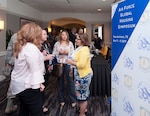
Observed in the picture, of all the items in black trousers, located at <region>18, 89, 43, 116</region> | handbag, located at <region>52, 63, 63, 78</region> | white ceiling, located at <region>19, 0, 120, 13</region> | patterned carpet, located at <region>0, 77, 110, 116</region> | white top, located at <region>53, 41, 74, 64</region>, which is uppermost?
white ceiling, located at <region>19, 0, 120, 13</region>

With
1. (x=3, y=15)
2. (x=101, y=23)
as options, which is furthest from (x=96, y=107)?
(x=101, y=23)

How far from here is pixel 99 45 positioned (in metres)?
7.43

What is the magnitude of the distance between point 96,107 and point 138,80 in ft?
A: 6.43

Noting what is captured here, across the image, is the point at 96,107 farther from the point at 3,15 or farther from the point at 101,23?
the point at 101,23

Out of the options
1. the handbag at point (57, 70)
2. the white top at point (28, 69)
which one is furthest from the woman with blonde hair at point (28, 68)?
the handbag at point (57, 70)

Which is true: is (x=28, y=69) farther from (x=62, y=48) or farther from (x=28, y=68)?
(x=62, y=48)

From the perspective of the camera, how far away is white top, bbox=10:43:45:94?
1.75 metres

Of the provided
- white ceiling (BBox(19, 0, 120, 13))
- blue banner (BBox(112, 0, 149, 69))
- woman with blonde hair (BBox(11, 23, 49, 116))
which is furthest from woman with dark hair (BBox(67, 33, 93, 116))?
white ceiling (BBox(19, 0, 120, 13))

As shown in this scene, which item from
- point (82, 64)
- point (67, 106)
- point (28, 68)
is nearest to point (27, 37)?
point (28, 68)

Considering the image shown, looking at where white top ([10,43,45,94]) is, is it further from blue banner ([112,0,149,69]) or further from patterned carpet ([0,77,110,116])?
patterned carpet ([0,77,110,116])

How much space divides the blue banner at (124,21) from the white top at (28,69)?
2.90 ft

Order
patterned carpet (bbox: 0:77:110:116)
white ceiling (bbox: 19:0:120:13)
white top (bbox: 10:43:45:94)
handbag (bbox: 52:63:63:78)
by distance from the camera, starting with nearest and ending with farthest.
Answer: white top (bbox: 10:43:45:94)
handbag (bbox: 52:63:63:78)
patterned carpet (bbox: 0:77:110:116)
white ceiling (bbox: 19:0:120:13)

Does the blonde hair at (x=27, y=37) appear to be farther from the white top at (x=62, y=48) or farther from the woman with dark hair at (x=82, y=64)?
the white top at (x=62, y=48)

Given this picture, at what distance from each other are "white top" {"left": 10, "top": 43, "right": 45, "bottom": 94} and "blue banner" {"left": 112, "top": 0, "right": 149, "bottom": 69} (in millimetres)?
883
